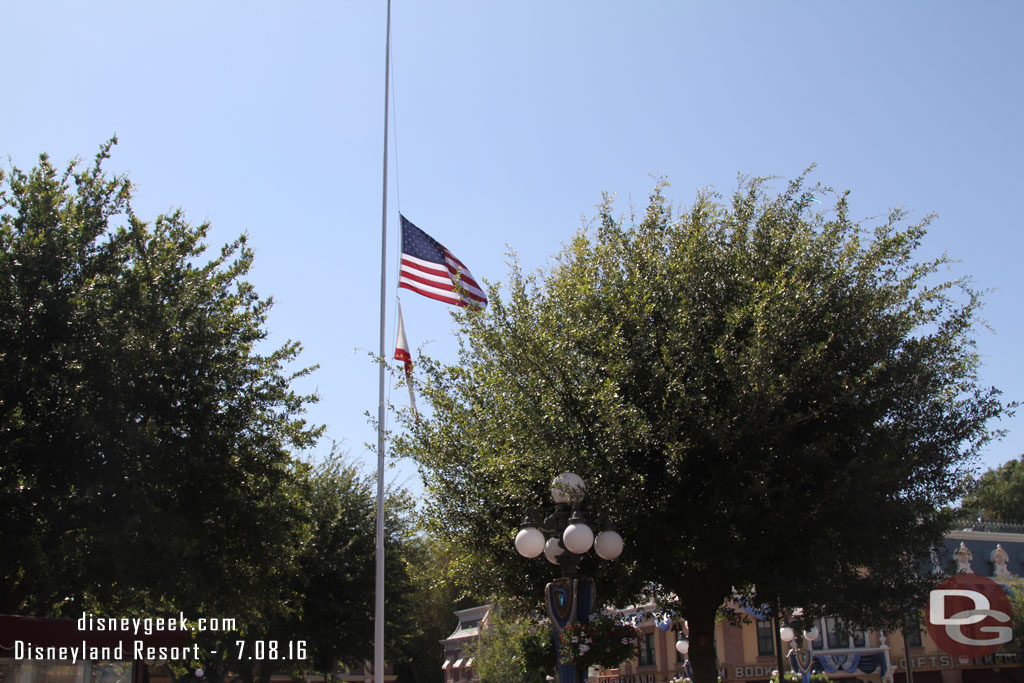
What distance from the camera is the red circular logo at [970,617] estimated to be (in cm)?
2788

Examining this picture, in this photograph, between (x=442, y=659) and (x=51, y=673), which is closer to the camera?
(x=51, y=673)

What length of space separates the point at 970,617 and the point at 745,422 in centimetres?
2269

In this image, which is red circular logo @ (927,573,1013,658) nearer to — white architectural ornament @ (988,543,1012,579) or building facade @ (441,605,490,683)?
white architectural ornament @ (988,543,1012,579)

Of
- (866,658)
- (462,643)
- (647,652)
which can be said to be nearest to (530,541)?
(866,658)

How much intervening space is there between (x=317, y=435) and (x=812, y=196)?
1011 centimetres

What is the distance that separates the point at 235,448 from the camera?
52.7 ft

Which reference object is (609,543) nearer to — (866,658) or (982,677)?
(866,658)

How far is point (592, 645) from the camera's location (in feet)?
39.2

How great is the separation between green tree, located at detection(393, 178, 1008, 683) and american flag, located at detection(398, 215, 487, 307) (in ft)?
28.7

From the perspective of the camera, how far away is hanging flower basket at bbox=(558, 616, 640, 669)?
11891 mm

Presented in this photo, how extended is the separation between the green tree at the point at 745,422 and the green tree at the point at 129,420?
4047 mm

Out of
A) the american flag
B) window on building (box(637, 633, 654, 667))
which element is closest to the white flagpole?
the american flag

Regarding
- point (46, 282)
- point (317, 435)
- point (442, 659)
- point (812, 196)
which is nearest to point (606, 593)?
point (317, 435)

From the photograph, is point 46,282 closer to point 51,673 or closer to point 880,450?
point 51,673
